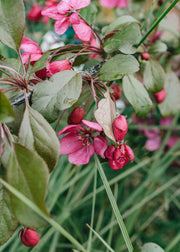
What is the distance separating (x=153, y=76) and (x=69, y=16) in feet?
0.84

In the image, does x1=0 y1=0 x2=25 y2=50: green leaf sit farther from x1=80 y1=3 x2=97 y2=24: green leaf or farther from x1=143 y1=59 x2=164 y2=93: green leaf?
x1=143 y1=59 x2=164 y2=93: green leaf

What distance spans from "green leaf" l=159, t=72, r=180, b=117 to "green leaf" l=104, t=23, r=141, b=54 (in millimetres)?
327

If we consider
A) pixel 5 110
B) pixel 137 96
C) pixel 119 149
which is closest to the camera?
pixel 5 110

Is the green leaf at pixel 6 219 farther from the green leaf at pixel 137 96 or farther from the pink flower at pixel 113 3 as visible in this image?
the pink flower at pixel 113 3

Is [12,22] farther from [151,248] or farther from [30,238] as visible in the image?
[151,248]

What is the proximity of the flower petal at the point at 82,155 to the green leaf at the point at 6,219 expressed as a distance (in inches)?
6.1

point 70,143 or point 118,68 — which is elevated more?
point 118,68

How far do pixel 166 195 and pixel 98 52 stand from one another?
2.37 feet

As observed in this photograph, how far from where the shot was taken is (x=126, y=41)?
580 millimetres

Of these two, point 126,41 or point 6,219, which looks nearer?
point 6,219

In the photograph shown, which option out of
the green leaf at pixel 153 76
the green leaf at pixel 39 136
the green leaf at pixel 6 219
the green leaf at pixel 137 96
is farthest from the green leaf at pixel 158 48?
the green leaf at pixel 6 219

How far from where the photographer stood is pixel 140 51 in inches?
27.2

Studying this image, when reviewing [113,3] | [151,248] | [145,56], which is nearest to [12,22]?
[145,56]

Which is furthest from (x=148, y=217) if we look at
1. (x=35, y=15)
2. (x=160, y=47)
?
(x=35, y=15)
